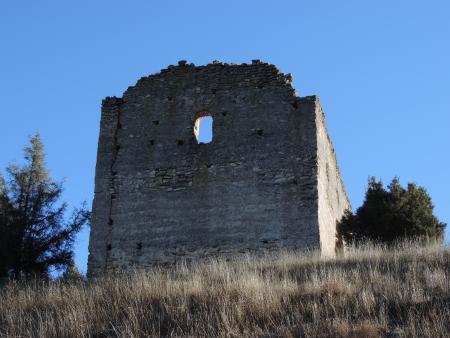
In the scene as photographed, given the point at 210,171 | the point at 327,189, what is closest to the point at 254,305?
the point at 210,171

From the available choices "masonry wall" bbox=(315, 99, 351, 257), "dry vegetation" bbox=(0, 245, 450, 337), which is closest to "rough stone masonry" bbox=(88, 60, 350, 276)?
"masonry wall" bbox=(315, 99, 351, 257)

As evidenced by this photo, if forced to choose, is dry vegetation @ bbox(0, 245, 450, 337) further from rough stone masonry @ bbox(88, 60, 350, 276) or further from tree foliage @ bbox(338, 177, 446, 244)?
tree foliage @ bbox(338, 177, 446, 244)

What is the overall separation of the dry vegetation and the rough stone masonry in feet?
12.7

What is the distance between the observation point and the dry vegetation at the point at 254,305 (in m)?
9.49

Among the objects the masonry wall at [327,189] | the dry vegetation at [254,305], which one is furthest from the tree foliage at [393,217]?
the dry vegetation at [254,305]

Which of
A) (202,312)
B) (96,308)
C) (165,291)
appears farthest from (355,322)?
(96,308)

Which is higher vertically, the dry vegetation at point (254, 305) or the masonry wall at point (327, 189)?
the masonry wall at point (327, 189)

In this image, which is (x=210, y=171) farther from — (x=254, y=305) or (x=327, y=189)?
(x=254, y=305)

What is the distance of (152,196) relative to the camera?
58.7ft

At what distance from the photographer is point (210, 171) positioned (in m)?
17.8

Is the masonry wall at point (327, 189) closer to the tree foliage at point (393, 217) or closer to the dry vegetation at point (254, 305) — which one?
the tree foliage at point (393, 217)

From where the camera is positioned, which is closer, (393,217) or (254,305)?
(254,305)

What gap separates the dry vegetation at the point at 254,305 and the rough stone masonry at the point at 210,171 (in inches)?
153

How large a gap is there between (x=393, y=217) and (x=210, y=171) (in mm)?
4561
